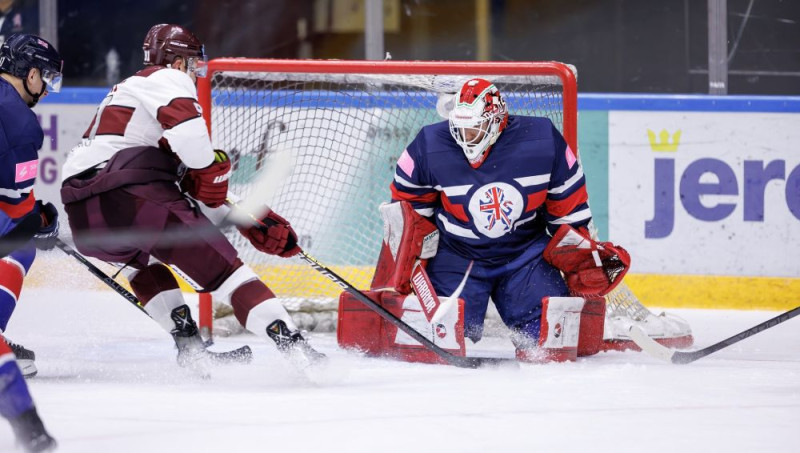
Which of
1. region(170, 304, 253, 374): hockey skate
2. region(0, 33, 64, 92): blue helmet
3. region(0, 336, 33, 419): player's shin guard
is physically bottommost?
region(170, 304, 253, 374): hockey skate

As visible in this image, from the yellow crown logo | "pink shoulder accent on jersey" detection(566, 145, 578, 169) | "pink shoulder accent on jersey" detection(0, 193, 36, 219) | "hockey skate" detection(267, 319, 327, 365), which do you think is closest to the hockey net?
"pink shoulder accent on jersey" detection(566, 145, 578, 169)

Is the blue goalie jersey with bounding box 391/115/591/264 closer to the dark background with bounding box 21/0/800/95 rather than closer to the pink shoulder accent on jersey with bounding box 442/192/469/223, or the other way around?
the pink shoulder accent on jersey with bounding box 442/192/469/223

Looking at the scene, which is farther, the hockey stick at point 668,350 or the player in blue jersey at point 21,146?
the hockey stick at point 668,350

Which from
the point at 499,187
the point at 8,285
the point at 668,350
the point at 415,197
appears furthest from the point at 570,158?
the point at 8,285

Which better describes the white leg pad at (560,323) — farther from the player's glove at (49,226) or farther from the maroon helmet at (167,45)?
the player's glove at (49,226)

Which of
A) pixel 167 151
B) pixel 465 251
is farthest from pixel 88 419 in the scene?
pixel 465 251

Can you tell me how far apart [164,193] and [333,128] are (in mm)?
1357

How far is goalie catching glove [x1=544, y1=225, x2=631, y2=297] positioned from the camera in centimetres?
332

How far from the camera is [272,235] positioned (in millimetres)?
2998

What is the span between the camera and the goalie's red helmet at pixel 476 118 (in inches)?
127

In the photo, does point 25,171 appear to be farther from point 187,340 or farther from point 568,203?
point 568,203

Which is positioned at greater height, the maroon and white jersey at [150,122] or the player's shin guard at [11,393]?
the maroon and white jersey at [150,122]

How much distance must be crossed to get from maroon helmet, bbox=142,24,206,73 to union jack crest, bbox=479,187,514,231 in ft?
3.07

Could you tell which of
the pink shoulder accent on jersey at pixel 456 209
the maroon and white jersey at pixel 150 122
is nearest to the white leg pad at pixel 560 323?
the pink shoulder accent on jersey at pixel 456 209
